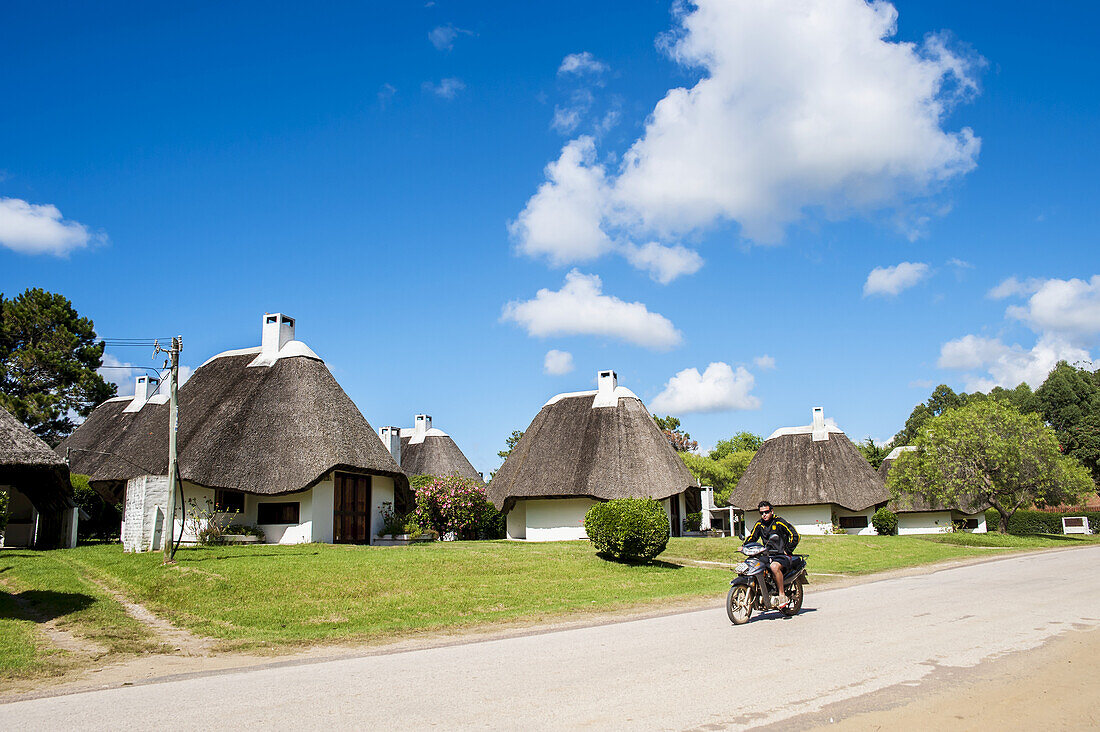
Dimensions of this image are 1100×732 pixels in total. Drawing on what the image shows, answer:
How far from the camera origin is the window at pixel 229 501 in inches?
964

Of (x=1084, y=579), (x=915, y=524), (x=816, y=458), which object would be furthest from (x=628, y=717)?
(x=915, y=524)

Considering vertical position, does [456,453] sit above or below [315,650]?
above

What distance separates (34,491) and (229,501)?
17.8 feet

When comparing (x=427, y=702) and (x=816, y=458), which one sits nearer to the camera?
(x=427, y=702)

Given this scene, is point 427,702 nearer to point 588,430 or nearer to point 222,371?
point 222,371

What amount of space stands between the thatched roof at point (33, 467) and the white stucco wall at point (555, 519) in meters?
17.8

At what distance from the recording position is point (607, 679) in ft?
24.6

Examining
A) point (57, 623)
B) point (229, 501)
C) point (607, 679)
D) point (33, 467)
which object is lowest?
point (57, 623)

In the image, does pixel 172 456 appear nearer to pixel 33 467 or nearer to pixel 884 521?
pixel 33 467

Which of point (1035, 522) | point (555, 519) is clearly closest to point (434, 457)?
point (555, 519)

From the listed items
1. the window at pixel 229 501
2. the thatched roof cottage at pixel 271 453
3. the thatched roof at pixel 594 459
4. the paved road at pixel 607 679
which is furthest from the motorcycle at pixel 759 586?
the thatched roof at pixel 594 459

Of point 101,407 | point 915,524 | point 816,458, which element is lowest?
point 915,524

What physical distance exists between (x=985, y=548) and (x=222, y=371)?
32403mm

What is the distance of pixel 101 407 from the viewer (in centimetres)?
3706
